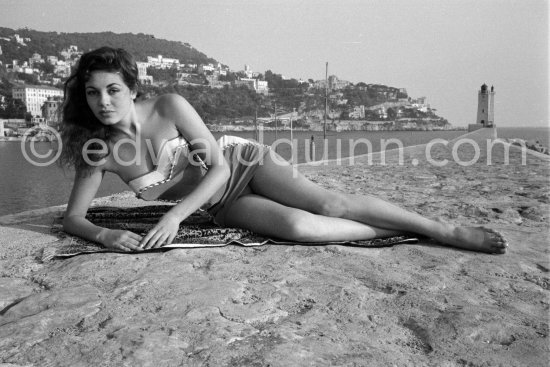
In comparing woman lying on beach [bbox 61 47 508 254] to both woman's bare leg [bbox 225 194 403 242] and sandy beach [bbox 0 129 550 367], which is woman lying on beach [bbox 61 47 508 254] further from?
sandy beach [bbox 0 129 550 367]

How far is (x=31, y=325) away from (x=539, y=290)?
1843 millimetres

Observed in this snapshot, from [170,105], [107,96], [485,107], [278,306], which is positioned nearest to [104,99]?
[107,96]

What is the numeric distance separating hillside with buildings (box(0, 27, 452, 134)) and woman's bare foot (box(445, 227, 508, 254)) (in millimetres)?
46738

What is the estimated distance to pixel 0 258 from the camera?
235 cm

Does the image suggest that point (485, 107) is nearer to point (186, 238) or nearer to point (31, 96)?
point (186, 238)

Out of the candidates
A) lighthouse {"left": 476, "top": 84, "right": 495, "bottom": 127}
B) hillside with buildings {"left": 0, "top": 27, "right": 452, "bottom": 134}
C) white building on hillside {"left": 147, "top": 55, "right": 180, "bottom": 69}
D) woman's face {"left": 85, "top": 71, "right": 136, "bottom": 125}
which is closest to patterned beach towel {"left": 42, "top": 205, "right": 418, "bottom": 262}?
woman's face {"left": 85, "top": 71, "right": 136, "bottom": 125}

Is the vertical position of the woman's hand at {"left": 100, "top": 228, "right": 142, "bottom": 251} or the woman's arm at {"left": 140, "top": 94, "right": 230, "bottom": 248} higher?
the woman's arm at {"left": 140, "top": 94, "right": 230, "bottom": 248}

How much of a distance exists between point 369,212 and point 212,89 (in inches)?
2720

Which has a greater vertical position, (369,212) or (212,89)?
(212,89)

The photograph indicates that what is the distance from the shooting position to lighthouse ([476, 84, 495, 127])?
1426 inches

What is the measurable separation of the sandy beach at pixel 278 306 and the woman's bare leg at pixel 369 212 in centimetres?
7

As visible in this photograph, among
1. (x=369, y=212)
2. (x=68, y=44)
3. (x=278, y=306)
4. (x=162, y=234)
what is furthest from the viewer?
(x=68, y=44)

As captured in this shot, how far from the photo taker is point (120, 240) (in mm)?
2316

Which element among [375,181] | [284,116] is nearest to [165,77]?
[284,116]
